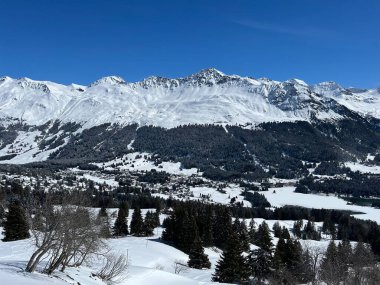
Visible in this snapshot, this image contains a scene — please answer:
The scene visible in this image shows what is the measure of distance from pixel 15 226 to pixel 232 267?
40.6m

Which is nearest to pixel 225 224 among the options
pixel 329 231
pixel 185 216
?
pixel 185 216

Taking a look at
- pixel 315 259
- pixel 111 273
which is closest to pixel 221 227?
pixel 315 259

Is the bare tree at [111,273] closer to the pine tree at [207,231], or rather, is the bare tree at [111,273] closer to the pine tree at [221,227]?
the pine tree at [207,231]

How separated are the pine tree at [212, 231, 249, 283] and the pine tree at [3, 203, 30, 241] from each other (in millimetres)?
35266

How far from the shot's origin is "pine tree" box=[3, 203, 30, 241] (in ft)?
261

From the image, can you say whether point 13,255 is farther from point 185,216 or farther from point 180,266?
point 185,216

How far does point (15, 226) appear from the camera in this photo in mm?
81188

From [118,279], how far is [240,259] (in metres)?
32.5

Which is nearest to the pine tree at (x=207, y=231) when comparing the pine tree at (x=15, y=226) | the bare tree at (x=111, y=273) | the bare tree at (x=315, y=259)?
the bare tree at (x=315, y=259)

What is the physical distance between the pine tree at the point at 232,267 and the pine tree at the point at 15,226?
116ft

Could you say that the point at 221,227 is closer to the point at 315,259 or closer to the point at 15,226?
the point at 315,259

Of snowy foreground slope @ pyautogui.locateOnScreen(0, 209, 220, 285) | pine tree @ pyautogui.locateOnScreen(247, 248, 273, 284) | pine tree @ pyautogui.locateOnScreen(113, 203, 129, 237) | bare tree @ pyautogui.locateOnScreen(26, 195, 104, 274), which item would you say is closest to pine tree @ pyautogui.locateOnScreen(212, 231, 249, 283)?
pine tree @ pyautogui.locateOnScreen(247, 248, 273, 284)

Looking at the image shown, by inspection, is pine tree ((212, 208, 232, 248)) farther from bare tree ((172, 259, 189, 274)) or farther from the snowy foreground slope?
bare tree ((172, 259, 189, 274))

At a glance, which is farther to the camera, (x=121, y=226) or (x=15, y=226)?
(x=121, y=226)
